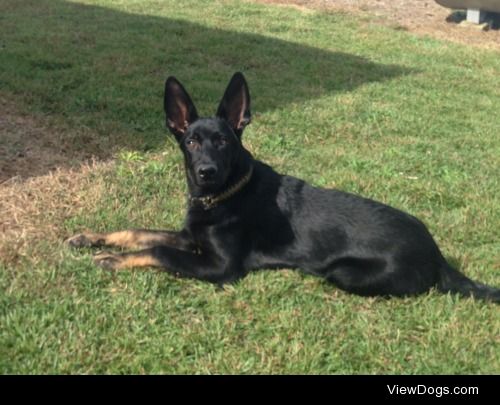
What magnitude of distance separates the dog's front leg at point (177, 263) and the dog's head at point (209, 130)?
610 millimetres

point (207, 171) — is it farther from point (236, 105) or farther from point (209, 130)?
point (236, 105)

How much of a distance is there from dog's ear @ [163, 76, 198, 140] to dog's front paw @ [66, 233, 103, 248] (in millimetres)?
1147

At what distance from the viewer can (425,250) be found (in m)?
4.97

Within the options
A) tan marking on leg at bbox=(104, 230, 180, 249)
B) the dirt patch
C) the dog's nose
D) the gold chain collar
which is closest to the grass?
tan marking on leg at bbox=(104, 230, 180, 249)

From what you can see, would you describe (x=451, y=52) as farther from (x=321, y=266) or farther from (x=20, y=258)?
(x=20, y=258)

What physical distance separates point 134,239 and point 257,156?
307 centimetres

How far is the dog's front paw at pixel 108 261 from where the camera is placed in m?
4.95

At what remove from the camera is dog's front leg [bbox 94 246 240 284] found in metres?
4.96

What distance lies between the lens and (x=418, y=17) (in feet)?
72.7

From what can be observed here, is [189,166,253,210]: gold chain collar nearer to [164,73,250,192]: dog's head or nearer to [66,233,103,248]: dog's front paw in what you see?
[164,73,250,192]: dog's head

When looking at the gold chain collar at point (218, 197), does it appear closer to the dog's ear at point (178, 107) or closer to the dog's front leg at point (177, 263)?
the dog's front leg at point (177, 263)
